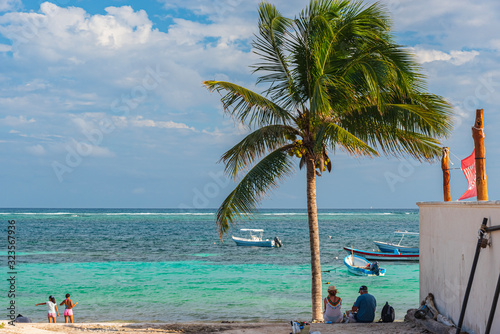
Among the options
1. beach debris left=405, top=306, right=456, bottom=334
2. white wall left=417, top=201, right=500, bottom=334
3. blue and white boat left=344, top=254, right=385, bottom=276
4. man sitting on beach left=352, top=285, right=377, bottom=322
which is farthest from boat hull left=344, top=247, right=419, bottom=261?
beach debris left=405, top=306, right=456, bottom=334

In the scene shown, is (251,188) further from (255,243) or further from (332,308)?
(255,243)

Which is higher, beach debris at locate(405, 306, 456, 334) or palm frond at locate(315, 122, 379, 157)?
palm frond at locate(315, 122, 379, 157)

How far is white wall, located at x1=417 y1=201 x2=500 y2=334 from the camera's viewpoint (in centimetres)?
689

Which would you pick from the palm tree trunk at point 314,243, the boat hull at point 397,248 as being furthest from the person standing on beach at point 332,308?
the boat hull at point 397,248

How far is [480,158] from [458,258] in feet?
5.49

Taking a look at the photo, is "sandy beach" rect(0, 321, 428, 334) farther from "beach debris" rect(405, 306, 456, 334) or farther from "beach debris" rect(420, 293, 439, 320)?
"beach debris" rect(420, 293, 439, 320)

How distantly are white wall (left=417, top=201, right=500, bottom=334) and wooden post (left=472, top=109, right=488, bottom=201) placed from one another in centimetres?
41

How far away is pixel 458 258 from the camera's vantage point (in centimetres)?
820

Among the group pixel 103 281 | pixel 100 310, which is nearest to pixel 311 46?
pixel 100 310

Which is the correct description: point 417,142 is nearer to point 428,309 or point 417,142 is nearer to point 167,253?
point 428,309

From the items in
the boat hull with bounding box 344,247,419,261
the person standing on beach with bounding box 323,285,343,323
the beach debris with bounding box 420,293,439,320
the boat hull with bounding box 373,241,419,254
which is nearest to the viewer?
the beach debris with bounding box 420,293,439,320

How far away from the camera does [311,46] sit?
11.7 m

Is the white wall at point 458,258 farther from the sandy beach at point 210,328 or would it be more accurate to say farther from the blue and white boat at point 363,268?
the blue and white boat at point 363,268

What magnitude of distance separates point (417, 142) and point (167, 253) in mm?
35619
